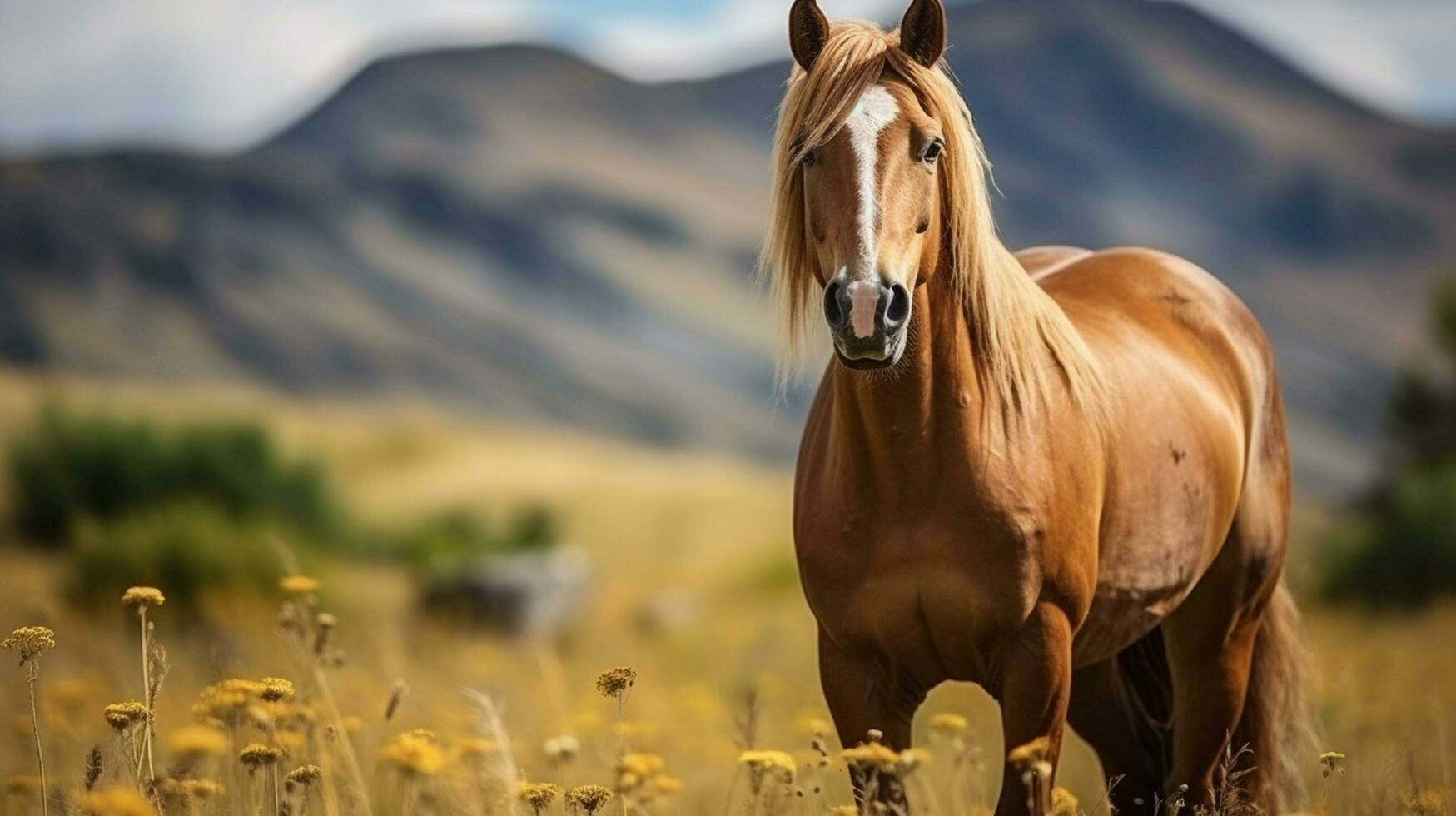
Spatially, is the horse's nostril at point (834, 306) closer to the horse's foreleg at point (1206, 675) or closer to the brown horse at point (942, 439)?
the brown horse at point (942, 439)

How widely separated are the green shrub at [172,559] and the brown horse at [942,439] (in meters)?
10.3

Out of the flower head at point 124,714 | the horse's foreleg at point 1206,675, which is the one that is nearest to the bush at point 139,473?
the flower head at point 124,714

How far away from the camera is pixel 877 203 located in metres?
3.13

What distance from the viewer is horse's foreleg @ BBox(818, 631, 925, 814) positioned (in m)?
3.50

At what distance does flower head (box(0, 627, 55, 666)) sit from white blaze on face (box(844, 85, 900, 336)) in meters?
1.81

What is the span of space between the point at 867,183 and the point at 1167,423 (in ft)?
4.48

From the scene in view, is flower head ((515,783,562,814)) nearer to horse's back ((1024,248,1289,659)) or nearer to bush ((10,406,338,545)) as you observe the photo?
horse's back ((1024,248,1289,659))

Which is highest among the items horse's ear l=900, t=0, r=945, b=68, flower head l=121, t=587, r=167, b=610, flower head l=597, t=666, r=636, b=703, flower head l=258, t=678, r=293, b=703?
horse's ear l=900, t=0, r=945, b=68

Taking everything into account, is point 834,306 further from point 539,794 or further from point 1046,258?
point 1046,258

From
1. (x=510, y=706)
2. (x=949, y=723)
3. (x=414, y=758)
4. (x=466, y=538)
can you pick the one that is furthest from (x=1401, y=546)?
(x=414, y=758)

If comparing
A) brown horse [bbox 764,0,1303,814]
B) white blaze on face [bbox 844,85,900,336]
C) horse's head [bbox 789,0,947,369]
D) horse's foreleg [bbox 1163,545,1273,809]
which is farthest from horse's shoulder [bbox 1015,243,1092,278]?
white blaze on face [bbox 844,85,900,336]

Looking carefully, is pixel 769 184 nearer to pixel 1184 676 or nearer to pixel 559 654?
pixel 1184 676

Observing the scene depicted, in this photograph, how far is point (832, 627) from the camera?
3.49 meters

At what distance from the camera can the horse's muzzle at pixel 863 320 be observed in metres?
2.98
